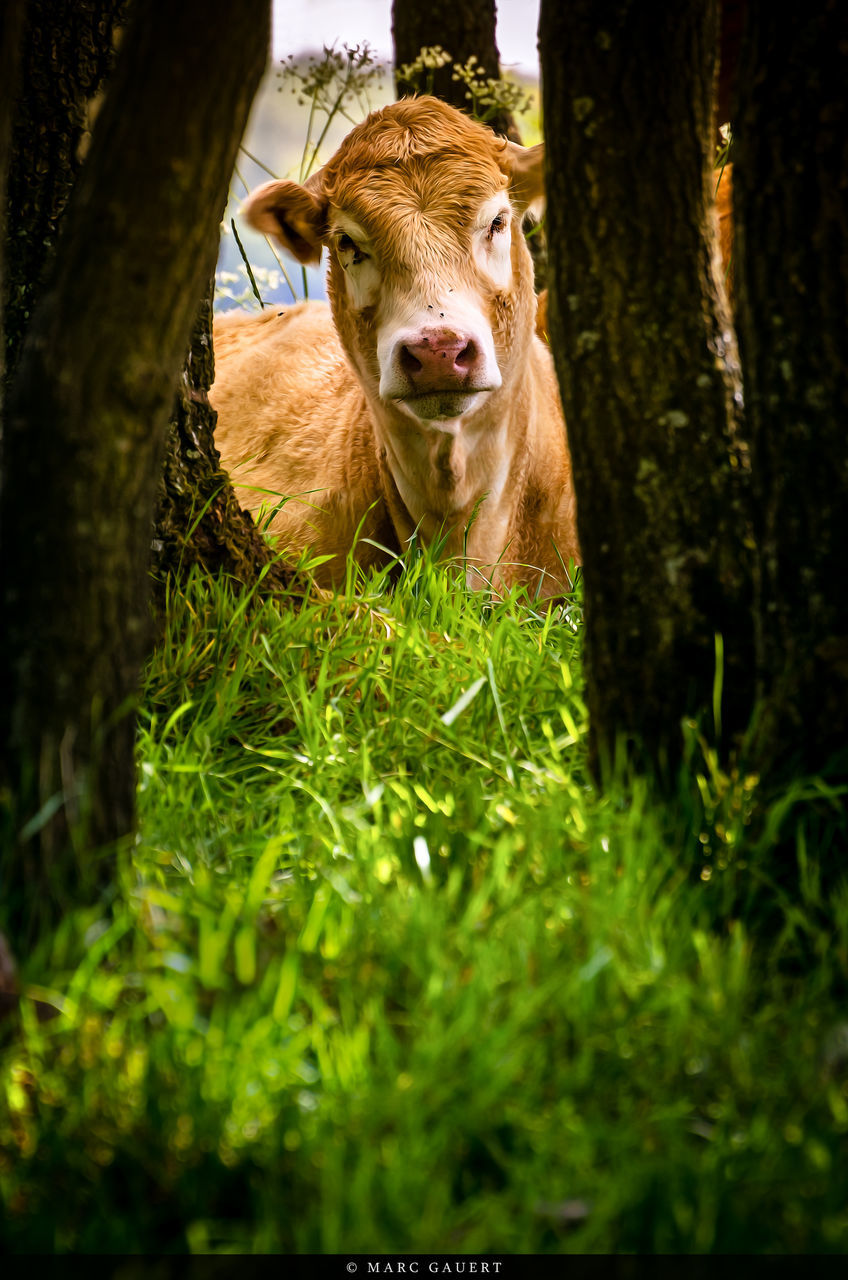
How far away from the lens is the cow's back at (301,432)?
→ 420 centimetres

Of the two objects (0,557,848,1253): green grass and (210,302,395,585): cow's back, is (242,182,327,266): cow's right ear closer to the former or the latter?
(210,302,395,585): cow's back

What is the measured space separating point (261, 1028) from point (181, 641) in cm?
159

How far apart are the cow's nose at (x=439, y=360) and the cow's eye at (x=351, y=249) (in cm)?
61

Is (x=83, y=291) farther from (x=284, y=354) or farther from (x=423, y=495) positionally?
(x=284, y=354)

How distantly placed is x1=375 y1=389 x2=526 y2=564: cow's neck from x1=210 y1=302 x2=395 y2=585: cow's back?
0.48 ft

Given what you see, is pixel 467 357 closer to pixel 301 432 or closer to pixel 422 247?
pixel 422 247

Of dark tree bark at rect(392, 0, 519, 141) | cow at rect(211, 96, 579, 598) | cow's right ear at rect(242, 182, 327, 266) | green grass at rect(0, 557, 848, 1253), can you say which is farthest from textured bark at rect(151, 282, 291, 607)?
dark tree bark at rect(392, 0, 519, 141)

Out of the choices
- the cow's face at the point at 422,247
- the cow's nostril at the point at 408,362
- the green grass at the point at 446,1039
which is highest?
the cow's face at the point at 422,247

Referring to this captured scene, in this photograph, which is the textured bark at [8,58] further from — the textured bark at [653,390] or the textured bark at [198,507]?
the textured bark at [198,507]

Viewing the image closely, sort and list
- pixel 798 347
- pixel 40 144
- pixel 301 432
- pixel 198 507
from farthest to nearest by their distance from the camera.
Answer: pixel 301 432 → pixel 198 507 → pixel 40 144 → pixel 798 347

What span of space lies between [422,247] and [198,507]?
123 cm

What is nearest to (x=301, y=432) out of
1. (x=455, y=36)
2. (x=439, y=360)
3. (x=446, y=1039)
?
(x=439, y=360)

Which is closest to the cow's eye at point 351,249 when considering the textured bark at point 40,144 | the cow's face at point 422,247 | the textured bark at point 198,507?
the cow's face at point 422,247

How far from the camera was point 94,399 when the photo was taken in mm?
Result: 1593
